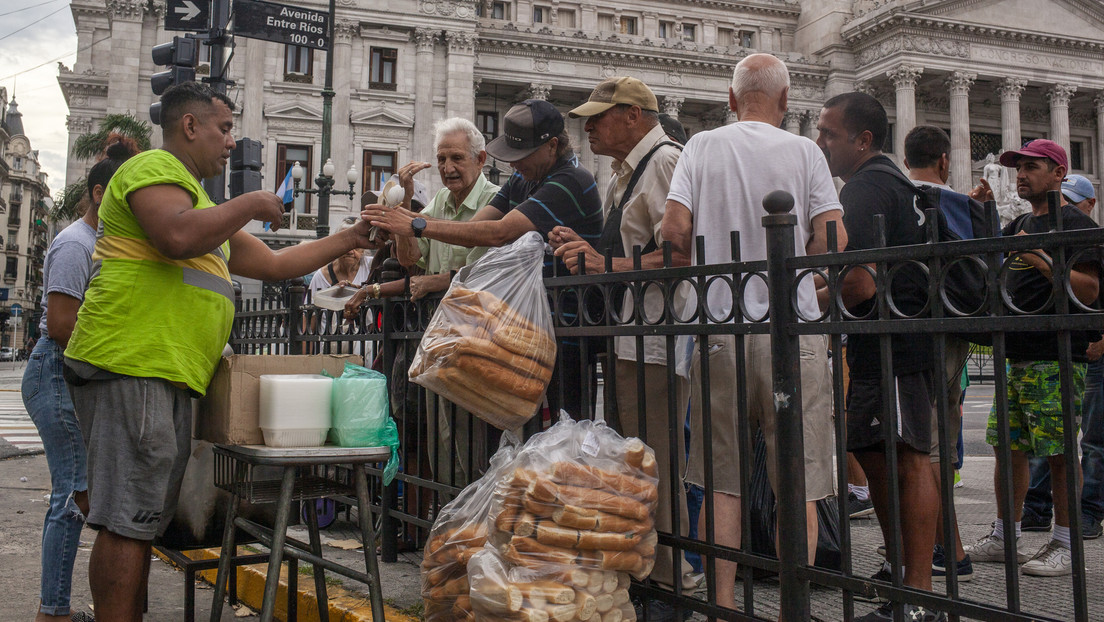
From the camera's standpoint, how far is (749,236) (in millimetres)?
3289

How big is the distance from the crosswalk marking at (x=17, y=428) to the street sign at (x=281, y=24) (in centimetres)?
492

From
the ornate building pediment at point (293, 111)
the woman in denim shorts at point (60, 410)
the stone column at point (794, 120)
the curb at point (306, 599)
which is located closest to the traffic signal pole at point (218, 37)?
the woman in denim shorts at point (60, 410)

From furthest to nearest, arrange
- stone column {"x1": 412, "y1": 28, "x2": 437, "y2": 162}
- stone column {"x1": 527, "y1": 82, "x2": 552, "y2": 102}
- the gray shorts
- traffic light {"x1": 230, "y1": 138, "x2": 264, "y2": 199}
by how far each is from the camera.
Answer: stone column {"x1": 527, "y1": 82, "x2": 552, "y2": 102} → stone column {"x1": 412, "y1": 28, "x2": 437, "y2": 162} → traffic light {"x1": 230, "y1": 138, "x2": 264, "y2": 199} → the gray shorts

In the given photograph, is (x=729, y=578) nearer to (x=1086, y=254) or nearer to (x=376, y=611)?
(x=376, y=611)

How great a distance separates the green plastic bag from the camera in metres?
3.08

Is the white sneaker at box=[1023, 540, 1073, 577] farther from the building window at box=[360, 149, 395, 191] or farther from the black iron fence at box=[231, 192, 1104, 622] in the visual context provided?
the building window at box=[360, 149, 395, 191]

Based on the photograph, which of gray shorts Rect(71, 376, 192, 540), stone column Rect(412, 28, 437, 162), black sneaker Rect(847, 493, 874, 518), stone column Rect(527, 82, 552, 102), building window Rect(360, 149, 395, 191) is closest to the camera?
gray shorts Rect(71, 376, 192, 540)

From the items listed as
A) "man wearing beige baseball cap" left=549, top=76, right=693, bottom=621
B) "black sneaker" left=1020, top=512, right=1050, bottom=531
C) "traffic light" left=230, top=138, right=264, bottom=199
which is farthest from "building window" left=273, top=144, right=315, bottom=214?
"black sneaker" left=1020, top=512, right=1050, bottom=531

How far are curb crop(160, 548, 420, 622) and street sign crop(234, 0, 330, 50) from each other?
682cm

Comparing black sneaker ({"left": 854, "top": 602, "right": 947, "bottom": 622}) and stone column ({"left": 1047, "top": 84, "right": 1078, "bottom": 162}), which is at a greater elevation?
stone column ({"left": 1047, "top": 84, "right": 1078, "bottom": 162})

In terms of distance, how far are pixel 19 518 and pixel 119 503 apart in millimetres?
4217

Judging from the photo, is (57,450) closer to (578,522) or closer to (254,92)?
(578,522)

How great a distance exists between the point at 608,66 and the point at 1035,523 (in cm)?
4049

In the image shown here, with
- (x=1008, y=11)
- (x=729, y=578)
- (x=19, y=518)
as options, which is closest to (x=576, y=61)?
(x=1008, y=11)
